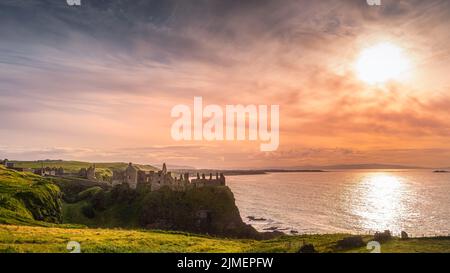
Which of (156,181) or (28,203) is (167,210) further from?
(28,203)

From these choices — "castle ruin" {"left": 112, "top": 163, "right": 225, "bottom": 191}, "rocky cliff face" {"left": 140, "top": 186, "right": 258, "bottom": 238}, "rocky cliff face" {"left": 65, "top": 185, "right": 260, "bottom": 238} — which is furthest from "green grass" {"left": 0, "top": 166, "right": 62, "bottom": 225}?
"castle ruin" {"left": 112, "top": 163, "right": 225, "bottom": 191}

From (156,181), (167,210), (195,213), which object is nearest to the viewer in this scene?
(167,210)

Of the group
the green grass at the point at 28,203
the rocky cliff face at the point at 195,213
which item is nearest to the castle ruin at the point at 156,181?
the rocky cliff face at the point at 195,213

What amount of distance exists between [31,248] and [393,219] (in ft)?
513

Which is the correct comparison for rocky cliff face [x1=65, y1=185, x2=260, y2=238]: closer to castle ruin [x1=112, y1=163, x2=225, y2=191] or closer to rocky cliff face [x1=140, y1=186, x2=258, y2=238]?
rocky cliff face [x1=140, y1=186, x2=258, y2=238]

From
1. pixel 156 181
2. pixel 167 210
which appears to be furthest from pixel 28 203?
pixel 156 181

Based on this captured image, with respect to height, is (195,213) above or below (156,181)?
below

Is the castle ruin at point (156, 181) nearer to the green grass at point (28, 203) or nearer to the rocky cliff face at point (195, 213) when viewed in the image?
the rocky cliff face at point (195, 213)

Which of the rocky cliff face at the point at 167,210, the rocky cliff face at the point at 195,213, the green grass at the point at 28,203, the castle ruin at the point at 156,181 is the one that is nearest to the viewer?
the green grass at the point at 28,203

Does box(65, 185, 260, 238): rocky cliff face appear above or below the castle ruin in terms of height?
below

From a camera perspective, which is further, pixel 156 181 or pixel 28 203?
pixel 156 181
